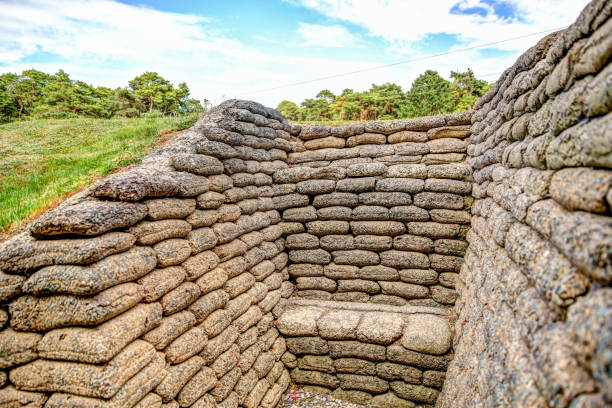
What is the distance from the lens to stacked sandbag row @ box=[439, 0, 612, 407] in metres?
1.06

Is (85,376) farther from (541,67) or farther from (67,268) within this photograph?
(541,67)

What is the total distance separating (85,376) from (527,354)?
2508mm

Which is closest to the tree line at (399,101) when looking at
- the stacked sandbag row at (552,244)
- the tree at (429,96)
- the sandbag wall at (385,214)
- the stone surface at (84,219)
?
the tree at (429,96)

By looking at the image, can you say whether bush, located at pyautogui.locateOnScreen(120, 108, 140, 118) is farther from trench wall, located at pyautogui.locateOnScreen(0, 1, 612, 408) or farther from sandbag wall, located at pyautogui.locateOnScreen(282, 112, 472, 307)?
sandbag wall, located at pyautogui.locateOnScreen(282, 112, 472, 307)

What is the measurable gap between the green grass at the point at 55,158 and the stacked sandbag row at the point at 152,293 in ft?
5.48

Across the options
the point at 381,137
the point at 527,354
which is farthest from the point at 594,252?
the point at 381,137

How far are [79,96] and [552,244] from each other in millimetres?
26900

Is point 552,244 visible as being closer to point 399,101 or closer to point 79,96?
point 399,101

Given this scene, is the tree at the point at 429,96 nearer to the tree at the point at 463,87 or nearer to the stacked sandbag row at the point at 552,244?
the tree at the point at 463,87

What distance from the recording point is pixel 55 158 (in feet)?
20.6

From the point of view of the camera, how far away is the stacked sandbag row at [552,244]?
106 cm

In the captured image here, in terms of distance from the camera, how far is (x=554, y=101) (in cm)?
183

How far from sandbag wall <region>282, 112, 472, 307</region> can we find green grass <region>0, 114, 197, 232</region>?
265 centimetres

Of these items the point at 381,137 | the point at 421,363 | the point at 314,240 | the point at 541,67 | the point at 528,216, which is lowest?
the point at 421,363
